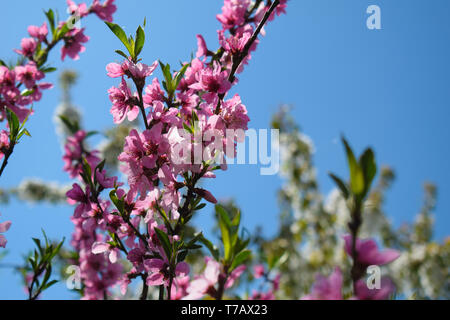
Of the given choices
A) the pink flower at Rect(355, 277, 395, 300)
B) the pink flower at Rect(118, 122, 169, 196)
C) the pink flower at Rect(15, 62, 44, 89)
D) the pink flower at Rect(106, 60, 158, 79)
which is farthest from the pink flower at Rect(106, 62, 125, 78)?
the pink flower at Rect(355, 277, 395, 300)

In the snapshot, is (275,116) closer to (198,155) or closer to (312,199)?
(312,199)

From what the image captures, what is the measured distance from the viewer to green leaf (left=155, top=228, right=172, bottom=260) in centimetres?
61

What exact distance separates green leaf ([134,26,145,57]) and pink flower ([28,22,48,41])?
75 centimetres

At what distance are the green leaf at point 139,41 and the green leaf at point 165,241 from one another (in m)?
0.45

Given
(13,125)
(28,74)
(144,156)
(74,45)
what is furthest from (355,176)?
(74,45)

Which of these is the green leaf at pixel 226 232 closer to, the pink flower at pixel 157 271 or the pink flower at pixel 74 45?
the pink flower at pixel 157 271

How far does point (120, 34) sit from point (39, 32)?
2.44 feet

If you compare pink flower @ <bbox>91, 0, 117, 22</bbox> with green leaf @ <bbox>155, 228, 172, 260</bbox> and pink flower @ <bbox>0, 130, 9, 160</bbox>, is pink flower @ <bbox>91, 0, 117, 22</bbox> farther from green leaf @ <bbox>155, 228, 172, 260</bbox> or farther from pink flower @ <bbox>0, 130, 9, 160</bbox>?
green leaf @ <bbox>155, 228, 172, 260</bbox>

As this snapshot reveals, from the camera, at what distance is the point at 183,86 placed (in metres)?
0.90

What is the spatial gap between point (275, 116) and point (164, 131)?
3546 mm

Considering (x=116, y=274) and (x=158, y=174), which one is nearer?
(x=158, y=174)

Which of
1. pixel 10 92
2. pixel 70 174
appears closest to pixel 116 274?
pixel 70 174

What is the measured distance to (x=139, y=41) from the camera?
0.79 metres

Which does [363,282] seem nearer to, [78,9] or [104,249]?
[104,249]
